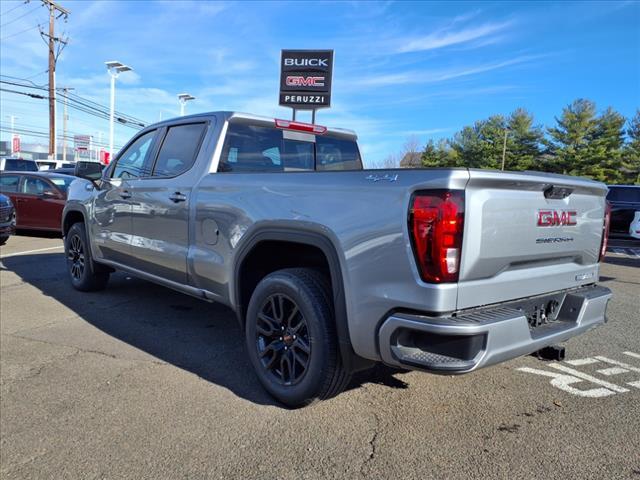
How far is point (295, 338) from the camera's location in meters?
3.11

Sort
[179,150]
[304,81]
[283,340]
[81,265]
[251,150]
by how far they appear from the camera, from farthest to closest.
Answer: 1. [304,81]
2. [81,265]
3. [179,150]
4. [251,150]
5. [283,340]

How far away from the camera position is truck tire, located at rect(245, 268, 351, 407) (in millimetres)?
2887

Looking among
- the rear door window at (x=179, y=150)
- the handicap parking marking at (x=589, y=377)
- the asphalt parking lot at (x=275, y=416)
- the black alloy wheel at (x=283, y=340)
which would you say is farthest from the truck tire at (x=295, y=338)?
the handicap parking marking at (x=589, y=377)

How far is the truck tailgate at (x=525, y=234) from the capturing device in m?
2.43

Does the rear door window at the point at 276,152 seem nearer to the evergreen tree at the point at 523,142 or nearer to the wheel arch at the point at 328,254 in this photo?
the wheel arch at the point at 328,254

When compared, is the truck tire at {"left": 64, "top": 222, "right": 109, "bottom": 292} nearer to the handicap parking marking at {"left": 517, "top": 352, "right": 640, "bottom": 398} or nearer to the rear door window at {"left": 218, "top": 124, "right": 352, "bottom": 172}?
the rear door window at {"left": 218, "top": 124, "right": 352, "bottom": 172}

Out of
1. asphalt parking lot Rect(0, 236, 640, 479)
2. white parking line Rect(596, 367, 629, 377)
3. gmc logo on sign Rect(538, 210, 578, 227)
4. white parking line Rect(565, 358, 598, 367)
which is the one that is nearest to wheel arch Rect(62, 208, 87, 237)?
asphalt parking lot Rect(0, 236, 640, 479)

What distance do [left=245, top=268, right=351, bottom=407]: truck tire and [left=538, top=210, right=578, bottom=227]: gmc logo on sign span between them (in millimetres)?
1259

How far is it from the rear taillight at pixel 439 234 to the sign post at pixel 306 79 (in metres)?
15.9

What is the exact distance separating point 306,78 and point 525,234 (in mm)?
16326

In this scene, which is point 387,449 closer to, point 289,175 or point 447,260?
point 447,260

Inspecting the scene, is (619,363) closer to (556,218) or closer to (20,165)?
(556,218)

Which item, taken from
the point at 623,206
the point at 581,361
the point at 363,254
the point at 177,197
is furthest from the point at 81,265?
the point at 623,206

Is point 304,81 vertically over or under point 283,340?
over
